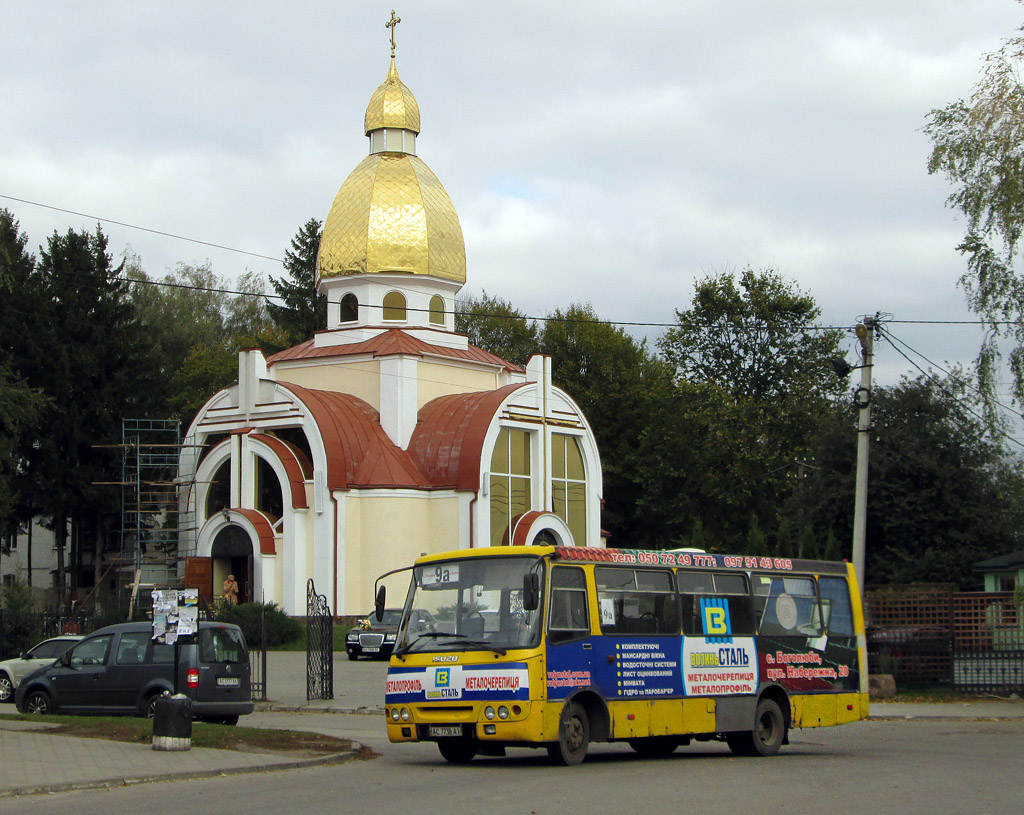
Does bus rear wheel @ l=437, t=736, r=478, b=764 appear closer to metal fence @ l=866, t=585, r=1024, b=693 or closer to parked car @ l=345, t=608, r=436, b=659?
metal fence @ l=866, t=585, r=1024, b=693

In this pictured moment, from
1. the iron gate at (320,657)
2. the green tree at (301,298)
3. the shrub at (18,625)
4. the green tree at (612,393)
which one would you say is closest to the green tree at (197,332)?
the green tree at (301,298)

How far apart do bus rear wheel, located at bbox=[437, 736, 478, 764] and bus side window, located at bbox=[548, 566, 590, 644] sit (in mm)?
1658

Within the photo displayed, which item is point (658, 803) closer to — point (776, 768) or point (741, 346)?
point (776, 768)

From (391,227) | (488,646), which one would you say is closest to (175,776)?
(488,646)

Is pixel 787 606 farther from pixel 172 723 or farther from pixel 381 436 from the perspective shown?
pixel 381 436

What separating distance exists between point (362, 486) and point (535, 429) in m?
5.99

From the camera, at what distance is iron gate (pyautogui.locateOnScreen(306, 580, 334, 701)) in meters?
23.4

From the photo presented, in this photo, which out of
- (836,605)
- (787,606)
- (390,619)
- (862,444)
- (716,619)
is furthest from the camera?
(390,619)

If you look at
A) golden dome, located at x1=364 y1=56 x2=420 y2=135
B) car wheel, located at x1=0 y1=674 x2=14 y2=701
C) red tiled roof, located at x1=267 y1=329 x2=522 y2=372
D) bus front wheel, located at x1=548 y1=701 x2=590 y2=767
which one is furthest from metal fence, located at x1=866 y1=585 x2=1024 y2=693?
golden dome, located at x1=364 y1=56 x2=420 y2=135

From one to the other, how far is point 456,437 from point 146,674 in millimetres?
21970

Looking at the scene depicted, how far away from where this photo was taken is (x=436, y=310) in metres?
43.5

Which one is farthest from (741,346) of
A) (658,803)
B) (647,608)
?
(658,803)

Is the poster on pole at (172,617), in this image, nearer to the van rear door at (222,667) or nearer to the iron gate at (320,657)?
the van rear door at (222,667)

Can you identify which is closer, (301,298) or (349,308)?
(349,308)
